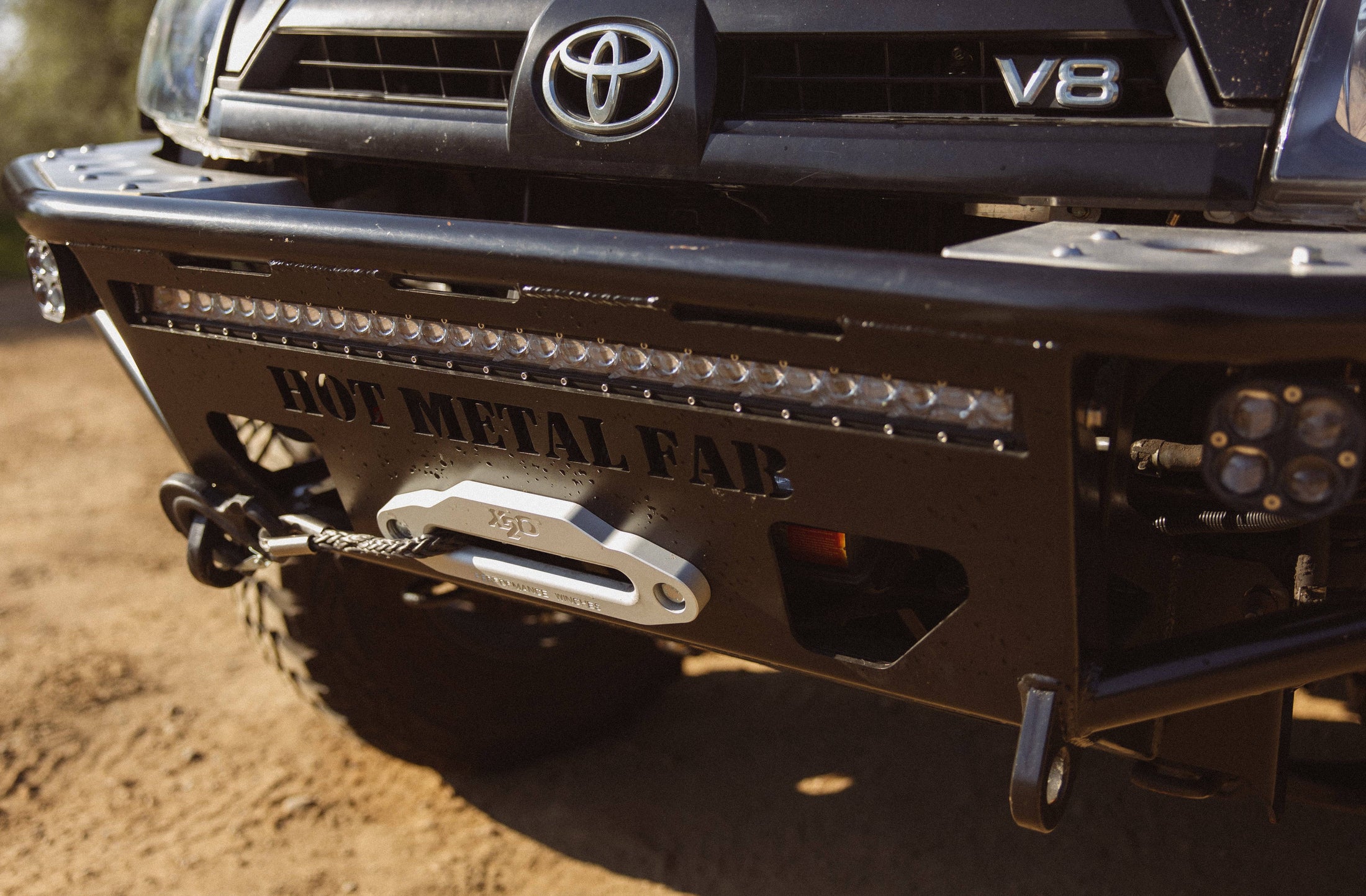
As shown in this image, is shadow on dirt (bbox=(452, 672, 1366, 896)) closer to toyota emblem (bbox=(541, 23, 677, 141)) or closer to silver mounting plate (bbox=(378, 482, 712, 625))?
silver mounting plate (bbox=(378, 482, 712, 625))

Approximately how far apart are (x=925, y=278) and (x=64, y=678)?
2.87 metres

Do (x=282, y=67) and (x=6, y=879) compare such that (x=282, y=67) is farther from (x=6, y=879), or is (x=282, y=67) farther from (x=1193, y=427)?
(x=6, y=879)

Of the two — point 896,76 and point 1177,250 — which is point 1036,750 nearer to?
point 1177,250

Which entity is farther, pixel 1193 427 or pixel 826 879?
pixel 826 879

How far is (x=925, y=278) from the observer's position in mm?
1245

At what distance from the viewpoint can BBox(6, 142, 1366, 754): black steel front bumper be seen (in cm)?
119

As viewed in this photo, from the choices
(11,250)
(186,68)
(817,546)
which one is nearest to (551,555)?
(817,546)

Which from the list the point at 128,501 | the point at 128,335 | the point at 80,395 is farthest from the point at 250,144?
the point at 80,395

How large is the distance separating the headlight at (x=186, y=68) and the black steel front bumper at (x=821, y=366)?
0.28m

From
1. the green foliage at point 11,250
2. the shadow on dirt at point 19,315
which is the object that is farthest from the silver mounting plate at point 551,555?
the green foliage at point 11,250

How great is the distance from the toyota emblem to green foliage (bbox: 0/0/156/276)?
12180mm

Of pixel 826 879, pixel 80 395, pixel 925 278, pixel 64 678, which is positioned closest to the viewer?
pixel 925 278

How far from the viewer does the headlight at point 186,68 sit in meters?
2.12

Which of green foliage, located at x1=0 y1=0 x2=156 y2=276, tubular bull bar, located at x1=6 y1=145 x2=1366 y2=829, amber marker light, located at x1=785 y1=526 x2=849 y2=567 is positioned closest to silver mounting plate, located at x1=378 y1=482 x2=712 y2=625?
tubular bull bar, located at x1=6 y1=145 x2=1366 y2=829
